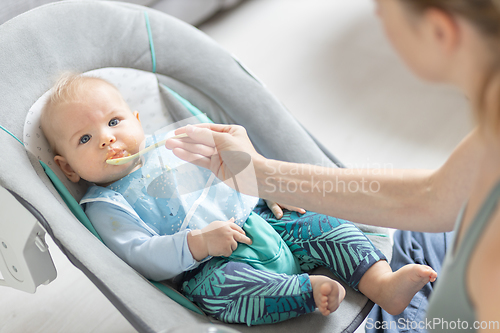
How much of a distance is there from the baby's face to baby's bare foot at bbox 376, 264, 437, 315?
0.67 meters

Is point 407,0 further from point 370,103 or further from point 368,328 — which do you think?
point 370,103

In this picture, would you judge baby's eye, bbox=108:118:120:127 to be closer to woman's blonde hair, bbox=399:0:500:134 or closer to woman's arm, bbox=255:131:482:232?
woman's arm, bbox=255:131:482:232

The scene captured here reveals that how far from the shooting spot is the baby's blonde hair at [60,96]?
1010mm

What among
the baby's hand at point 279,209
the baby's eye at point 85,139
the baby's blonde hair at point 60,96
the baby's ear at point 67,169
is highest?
the baby's blonde hair at point 60,96

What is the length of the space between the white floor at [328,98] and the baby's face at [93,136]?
0.50 metres

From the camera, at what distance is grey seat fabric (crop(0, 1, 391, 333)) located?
84cm

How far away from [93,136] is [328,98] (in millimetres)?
1332

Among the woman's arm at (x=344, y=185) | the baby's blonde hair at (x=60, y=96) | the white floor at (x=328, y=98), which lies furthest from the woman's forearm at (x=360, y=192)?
the white floor at (x=328, y=98)

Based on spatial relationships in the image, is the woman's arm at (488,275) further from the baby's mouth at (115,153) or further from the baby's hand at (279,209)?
the baby's mouth at (115,153)

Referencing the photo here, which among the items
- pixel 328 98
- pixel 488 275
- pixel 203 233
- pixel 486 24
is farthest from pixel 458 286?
pixel 328 98

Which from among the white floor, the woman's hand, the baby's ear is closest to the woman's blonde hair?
the woman's hand

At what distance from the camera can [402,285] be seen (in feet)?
2.90

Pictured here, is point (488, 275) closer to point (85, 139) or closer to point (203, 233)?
point (203, 233)

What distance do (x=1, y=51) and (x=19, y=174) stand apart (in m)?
0.31
